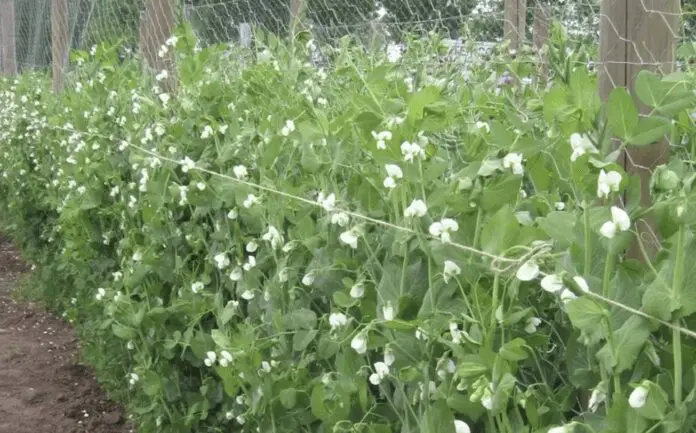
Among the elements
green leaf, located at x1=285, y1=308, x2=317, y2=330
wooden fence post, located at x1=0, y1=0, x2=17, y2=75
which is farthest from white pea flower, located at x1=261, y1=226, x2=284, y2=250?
wooden fence post, located at x1=0, y1=0, x2=17, y2=75

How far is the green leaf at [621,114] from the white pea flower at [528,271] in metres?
0.20

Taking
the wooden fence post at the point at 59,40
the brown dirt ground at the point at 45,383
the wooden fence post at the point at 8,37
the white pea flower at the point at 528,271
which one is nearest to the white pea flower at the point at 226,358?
the white pea flower at the point at 528,271

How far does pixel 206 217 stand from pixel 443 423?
1.58 metres

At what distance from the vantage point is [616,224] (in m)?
1.09

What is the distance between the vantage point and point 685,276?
3.47ft

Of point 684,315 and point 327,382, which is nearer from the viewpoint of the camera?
point 684,315

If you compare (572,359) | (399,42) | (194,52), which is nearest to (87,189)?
(194,52)

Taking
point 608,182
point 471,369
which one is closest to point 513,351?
point 471,369

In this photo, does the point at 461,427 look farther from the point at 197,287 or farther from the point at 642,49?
the point at 197,287

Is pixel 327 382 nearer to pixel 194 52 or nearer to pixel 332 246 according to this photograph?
pixel 332 246

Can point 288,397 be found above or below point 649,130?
below

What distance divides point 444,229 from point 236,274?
113 cm

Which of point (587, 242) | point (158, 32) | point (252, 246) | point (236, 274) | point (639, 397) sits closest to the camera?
point (639, 397)

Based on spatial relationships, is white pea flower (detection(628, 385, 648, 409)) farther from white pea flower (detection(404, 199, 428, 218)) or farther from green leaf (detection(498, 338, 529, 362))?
white pea flower (detection(404, 199, 428, 218))
